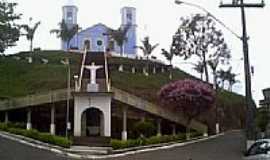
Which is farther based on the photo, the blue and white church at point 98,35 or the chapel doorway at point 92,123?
the blue and white church at point 98,35

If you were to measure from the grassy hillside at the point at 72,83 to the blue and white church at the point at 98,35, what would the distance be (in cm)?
1627

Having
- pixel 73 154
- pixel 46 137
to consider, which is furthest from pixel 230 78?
pixel 73 154

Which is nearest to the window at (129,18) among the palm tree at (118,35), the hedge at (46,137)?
the palm tree at (118,35)

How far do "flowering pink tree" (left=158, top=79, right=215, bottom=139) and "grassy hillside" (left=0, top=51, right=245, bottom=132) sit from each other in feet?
29.7

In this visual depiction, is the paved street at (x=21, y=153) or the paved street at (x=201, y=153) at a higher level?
the paved street at (x=21, y=153)

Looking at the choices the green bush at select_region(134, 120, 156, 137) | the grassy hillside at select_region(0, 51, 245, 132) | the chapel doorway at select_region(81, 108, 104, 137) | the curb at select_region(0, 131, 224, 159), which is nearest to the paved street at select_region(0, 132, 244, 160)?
the curb at select_region(0, 131, 224, 159)

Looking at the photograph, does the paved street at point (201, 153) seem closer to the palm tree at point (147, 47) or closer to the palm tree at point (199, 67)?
the palm tree at point (199, 67)

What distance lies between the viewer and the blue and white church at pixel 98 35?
96938 mm

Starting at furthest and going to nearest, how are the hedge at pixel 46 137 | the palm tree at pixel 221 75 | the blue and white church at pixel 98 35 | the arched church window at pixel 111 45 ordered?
the blue and white church at pixel 98 35 < the arched church window at pixel 111 45 < the palm tree at pixel 221 75 < the hedge at pixel 46 137

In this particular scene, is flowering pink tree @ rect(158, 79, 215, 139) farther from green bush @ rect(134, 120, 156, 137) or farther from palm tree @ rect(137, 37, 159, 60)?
palm tree @ rect(137, 37, 159, 60)

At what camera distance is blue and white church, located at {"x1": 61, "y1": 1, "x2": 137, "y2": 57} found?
96938 mm

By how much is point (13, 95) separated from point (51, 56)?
90.9 feet

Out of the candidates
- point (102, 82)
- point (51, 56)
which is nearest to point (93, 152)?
point (102, 82)

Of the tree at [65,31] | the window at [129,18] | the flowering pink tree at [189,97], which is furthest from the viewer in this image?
the window at [129,18]
